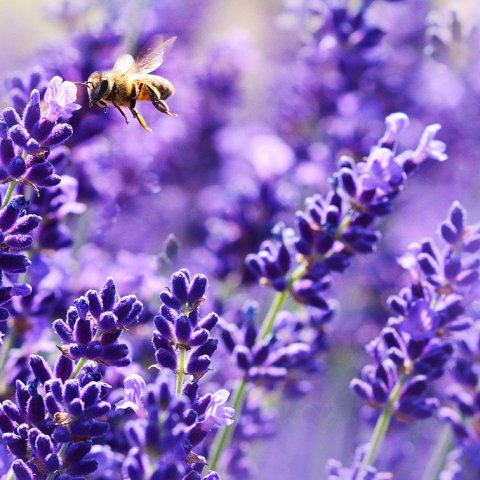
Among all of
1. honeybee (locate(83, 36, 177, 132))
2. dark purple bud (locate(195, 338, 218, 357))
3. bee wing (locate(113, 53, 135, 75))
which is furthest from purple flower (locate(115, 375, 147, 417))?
bee wing (locate(113, 53, 135, 75))

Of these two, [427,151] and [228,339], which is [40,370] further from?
[427,151]

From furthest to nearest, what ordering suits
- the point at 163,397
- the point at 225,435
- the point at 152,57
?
the point at 152,57 → the point at 225,435 → the point at 163,397

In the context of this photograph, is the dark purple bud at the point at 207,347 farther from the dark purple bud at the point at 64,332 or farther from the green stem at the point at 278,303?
the green stem at the point at 278,303

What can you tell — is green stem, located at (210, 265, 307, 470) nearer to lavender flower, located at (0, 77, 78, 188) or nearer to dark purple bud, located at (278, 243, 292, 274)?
dark purple bud, located at (278, 243, 292, 274)

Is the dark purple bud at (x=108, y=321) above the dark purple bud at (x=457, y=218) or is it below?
below

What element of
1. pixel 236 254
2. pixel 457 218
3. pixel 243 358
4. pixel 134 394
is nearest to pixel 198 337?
pixel 134 394

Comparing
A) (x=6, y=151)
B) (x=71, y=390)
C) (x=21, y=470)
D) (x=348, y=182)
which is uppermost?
(x=348, y=182)

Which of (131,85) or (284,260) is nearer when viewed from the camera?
(284,260)

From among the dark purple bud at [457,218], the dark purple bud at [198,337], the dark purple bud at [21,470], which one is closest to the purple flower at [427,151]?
the dark purple bud at [457,218]
